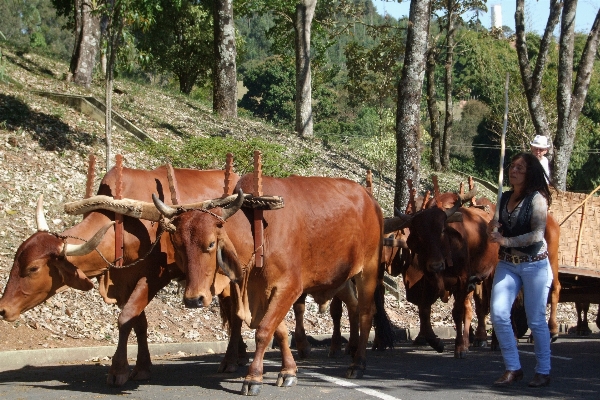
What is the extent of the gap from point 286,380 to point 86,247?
230 cm

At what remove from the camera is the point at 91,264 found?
871 cm

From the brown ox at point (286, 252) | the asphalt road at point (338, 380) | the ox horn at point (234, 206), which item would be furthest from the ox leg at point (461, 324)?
the ox horn at point (234, 206)

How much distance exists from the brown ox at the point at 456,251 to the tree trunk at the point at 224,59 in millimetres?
12852

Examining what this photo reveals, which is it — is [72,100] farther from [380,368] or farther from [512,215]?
[512,215]

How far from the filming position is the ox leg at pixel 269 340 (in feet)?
26.1

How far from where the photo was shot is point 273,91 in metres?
67.0

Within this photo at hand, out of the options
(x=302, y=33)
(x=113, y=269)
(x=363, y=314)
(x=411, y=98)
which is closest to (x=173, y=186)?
(x=113, y=269)

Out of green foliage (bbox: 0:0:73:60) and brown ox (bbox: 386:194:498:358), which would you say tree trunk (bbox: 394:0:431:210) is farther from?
green foliage (bbox: 0:0:73:60)

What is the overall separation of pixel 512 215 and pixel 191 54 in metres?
33.5

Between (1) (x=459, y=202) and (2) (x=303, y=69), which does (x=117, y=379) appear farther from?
(2) (x=303, y=69)

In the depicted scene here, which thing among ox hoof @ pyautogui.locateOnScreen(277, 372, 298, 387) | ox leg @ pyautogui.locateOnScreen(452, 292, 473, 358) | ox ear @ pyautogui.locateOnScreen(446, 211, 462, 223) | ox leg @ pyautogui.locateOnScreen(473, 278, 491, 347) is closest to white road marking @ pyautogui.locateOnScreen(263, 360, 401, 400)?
ox hoof @ pyautogui.locateOnScreen(277, 372, 298, 387)

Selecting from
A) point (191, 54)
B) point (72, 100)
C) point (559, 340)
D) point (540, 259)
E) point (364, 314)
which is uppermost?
point (191, 54)

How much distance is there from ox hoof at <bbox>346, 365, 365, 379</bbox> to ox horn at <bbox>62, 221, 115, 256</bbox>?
2.91 metres

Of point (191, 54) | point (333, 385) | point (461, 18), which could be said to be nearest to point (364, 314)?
point (333, 385)
